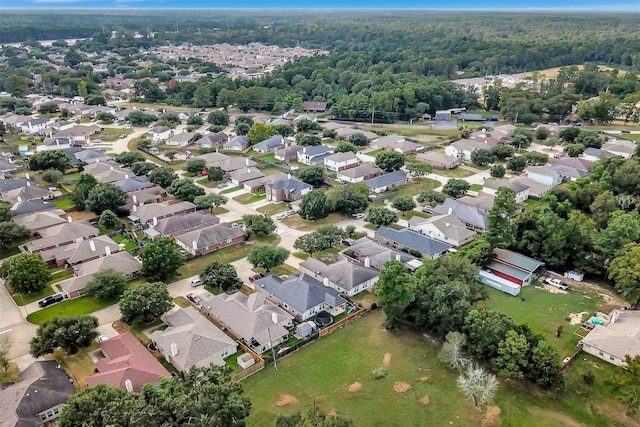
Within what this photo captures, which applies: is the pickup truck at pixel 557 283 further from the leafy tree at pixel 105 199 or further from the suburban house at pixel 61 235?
the leafy tree at pixel 105 199

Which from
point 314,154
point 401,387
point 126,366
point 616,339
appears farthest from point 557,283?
point 314,154

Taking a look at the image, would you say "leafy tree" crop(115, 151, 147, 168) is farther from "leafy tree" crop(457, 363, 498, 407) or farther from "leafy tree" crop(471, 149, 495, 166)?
"leafy tree" crop(457, 363, 498, 407)

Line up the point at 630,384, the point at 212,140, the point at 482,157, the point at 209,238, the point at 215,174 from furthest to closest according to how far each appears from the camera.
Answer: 1. the point at 212,140
2. the point at 482,157
3. the point at 215,174
4. the point at 209,238
5. the point at 630,384

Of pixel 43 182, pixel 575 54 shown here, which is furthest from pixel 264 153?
pixel 575 54

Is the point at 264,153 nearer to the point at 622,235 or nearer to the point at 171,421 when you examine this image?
the point at 622,235

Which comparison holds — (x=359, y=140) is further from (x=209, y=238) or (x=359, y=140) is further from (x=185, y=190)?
(x=209, y=238)

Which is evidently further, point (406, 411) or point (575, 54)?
point (575, 54)

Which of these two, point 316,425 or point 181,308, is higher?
point 316,425
